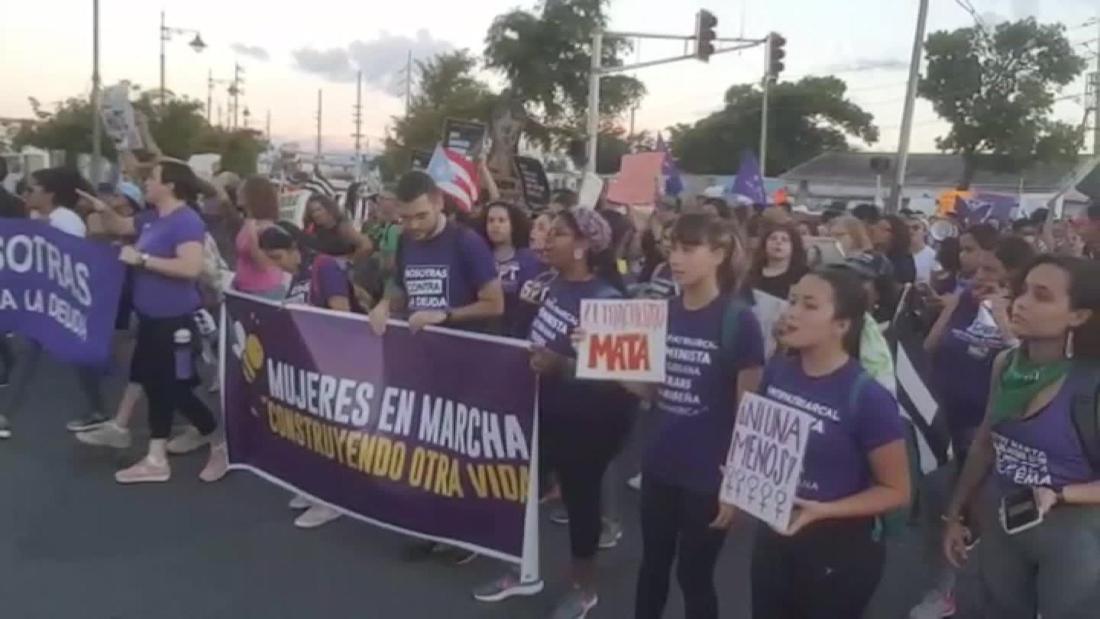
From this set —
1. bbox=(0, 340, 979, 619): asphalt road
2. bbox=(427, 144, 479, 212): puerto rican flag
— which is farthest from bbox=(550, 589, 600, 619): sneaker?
bbox=(427, 144, 479, 212): puerto rican flag

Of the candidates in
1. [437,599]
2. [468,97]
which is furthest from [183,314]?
[468,97]

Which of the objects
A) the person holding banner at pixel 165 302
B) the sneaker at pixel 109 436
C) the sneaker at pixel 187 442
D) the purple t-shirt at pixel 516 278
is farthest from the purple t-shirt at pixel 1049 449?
the sneaker at pixel 109 436

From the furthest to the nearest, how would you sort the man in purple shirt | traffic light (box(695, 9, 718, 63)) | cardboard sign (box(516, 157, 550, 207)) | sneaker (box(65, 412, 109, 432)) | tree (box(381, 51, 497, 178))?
tree (box(381, 51, 497, 178)), traffic light (box(695, 9, 718, 63)), cardboard sign (box(516, 157, 550, 207)), sneaker (box(65, 412, 109, 432)), the man in purple shirt

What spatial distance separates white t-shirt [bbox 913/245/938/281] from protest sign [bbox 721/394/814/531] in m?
7.30

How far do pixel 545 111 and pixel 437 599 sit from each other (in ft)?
149

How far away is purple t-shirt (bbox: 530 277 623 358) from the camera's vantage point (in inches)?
186

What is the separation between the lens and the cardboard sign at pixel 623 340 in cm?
402

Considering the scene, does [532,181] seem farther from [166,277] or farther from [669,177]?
[166,277]

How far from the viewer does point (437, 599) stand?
5.29 metres

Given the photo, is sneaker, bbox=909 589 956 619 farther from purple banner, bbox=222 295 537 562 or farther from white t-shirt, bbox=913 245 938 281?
Result: white t-shirt, bbox=913 245 938 281

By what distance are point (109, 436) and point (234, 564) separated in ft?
7.42

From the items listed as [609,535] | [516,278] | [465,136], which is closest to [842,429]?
[609,535]

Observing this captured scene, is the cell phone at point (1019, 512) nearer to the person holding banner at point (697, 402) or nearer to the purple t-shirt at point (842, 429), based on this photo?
the purple t-shirt at point (842, 429)

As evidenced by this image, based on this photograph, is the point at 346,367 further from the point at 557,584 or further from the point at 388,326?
the point at 557,584
